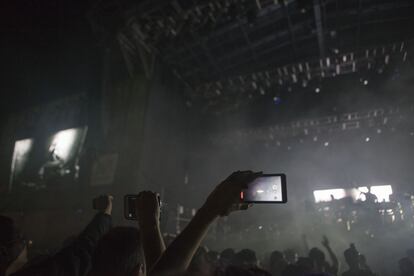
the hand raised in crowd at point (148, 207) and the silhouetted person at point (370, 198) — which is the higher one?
the silhouetted person at point (370, 198)

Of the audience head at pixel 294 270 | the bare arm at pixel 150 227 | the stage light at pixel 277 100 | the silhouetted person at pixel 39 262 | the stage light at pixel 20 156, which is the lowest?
the audience head at pixel 294 270

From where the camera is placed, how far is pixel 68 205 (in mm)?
8992

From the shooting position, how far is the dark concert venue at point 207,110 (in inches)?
332

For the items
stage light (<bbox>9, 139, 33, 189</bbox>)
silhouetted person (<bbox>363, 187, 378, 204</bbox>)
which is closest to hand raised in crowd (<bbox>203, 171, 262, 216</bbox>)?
silhouetted person (<bbox>363, 187, 378, 204</bbox>)

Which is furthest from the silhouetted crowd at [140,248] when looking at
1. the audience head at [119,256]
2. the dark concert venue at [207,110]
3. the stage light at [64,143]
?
the stage light at [64,143]

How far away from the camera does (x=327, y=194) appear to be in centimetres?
1270

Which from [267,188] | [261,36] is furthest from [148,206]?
[261,36]

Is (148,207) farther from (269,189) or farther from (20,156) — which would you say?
(20,156)

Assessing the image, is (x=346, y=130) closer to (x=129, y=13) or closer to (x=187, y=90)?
(x=187, y=90)

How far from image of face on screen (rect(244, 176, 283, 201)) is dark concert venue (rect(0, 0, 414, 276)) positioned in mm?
5612

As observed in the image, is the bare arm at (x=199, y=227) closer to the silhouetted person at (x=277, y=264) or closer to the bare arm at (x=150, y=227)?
the bare arm at (x=150, y=227)

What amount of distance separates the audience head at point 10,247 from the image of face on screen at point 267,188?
145 cm

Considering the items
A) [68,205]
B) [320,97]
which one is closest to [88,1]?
[68,205]

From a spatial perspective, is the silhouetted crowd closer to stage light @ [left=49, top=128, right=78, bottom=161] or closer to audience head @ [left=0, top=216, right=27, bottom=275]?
audience head @ [left=0, top=216, right=27, bottom=275]
